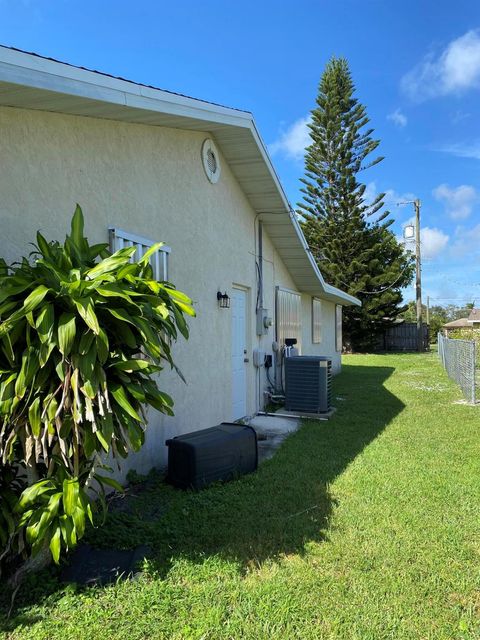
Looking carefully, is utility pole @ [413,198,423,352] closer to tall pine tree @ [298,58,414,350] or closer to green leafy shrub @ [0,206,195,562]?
tall pine tree @ [298,58,414,350]

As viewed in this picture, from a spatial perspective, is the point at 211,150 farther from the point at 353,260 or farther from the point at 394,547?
the point at 353,260

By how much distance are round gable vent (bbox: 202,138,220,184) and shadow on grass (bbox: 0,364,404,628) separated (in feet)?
12.3

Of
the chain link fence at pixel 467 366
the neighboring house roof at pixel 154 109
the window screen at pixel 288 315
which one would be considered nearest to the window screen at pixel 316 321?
the window screen at pixel 288 315

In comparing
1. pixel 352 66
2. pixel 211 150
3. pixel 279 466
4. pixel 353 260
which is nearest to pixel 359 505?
pixel 279 466

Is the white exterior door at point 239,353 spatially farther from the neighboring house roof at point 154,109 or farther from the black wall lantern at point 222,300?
the neighboring house roof at point 154,109

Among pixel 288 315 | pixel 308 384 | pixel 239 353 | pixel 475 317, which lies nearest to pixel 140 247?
pixel 239 353

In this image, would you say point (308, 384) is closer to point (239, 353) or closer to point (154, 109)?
point (239, 353)

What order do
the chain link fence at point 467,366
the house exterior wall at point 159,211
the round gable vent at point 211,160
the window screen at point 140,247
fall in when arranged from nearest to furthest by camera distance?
1. the house exterior wall at point 159,211
2. the window screen at point 140,247
3. the round gable vent at point 211,160
4. the chain link fence at point 467,366

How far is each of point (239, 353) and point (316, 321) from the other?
6688mm

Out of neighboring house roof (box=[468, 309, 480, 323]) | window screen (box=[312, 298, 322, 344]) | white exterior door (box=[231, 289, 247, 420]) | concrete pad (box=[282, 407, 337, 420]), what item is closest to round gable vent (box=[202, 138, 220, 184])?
white exterior door (box=[231, 289, 247, 420])

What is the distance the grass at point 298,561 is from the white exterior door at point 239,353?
6.62 ft

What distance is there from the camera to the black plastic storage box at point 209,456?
4.41 metres

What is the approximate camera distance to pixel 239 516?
3.85 metres

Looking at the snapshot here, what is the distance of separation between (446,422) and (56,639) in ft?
22.9
